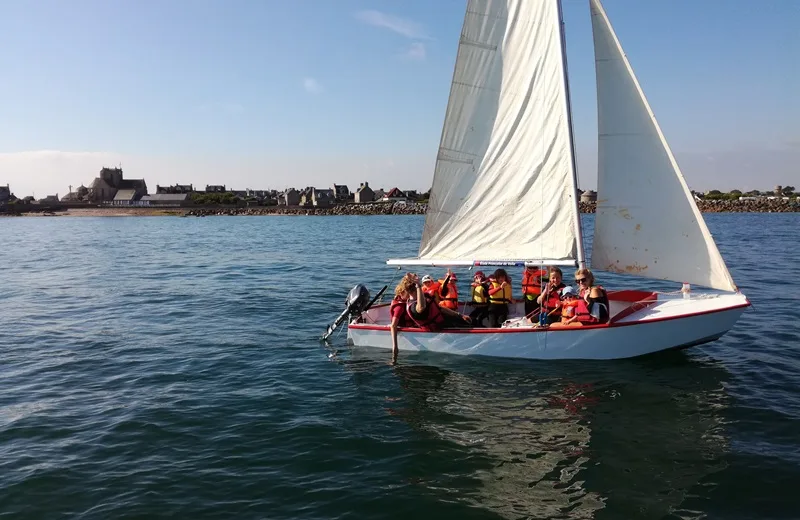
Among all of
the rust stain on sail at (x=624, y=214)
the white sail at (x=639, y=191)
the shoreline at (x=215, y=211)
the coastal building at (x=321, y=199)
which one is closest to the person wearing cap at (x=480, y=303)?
the white sail at (x=639, y=191)

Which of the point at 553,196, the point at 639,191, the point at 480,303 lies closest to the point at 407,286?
the point at 480,303

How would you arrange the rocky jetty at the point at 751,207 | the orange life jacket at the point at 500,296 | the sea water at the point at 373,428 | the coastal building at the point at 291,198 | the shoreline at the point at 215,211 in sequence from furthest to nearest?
the coastal building at the point at 291,198 → the shoreline at the point at 215,211 → the rocky jetty at the point at 751,207 → the orange life jacket at the point at 500,296 → the sea water at the point at 373,428

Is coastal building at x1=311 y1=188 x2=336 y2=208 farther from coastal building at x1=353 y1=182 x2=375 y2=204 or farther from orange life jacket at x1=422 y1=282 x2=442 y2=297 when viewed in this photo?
orange life jacket at x1=422 y1=282 x2=442 y2=297

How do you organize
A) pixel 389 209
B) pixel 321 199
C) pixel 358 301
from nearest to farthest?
pixel 358 301 → pixel 389 209 → pixel 321 199

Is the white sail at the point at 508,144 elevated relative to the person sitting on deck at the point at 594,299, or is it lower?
elevated

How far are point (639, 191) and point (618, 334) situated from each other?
355 centimetres

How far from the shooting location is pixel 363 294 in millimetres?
17281

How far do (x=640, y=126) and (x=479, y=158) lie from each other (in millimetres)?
4076

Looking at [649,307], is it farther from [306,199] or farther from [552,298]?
[306,199]

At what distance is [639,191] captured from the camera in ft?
47.3

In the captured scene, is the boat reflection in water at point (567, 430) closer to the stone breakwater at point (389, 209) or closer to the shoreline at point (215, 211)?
the stone breakwater at point (389, 209)

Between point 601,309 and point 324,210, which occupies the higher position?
point 324,210

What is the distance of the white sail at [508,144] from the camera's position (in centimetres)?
1471

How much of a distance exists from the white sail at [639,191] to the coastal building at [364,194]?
596 ft
